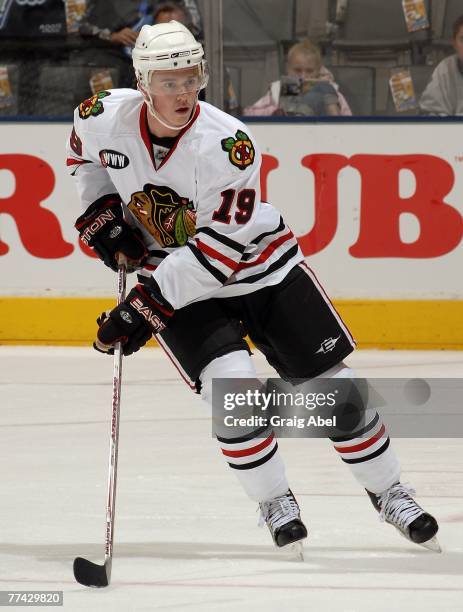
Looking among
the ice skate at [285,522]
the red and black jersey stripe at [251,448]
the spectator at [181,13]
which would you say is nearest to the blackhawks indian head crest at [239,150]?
→ the red and black jersey stripe at [251,448]

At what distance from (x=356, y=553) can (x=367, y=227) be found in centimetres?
305

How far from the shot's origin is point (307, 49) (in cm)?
582

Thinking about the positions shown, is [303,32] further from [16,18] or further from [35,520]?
[35,520]

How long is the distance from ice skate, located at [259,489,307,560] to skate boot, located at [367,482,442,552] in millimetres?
216

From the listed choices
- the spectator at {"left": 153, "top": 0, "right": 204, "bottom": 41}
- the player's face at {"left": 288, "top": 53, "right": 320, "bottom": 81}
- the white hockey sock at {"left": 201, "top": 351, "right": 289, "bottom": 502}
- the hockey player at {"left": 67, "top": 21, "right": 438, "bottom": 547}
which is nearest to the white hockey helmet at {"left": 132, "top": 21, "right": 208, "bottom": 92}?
the hockey player at {"left": 67, "top": 21, "right": 438, "bottom": 547}

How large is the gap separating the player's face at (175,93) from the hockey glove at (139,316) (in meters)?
0.35

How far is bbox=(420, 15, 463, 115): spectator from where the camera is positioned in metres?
5.84

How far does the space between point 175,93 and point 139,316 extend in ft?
1.55

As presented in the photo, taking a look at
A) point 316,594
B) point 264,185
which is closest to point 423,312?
point 264,185

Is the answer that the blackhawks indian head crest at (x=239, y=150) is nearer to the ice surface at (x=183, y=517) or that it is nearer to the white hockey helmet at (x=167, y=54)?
the white hockey helmet at (x=167, y=54)

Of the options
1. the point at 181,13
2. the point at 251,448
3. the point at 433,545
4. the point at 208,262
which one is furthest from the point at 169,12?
the point at 433,545

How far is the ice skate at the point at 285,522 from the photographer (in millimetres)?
2916

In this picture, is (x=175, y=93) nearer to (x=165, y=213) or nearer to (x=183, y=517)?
(x=165, y=213)

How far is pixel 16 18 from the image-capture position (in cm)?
591
